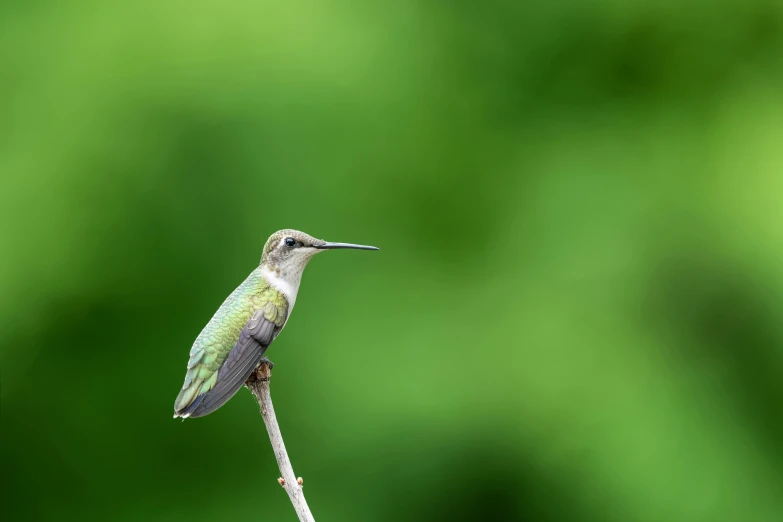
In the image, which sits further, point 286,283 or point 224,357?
point 286,283

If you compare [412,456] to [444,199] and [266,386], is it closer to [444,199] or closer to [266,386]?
[444,199]

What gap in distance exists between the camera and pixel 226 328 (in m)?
2.33

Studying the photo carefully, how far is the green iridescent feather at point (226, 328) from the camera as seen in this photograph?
2135 mm

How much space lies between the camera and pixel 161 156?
632 centimetres

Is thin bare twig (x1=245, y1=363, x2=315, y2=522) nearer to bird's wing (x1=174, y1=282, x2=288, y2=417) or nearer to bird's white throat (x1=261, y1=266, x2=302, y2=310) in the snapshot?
bird's wing (x1=174, y1=282, x2=288, y2=417)

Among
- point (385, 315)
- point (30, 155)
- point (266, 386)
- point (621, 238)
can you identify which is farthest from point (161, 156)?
point (266, 386)

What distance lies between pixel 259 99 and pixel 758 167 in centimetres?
377

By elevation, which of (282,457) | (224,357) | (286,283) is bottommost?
(282,457)

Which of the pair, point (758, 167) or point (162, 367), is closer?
point (162, 367)

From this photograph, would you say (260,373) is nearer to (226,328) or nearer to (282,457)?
(226,328)

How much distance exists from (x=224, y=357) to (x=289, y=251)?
1.03ft

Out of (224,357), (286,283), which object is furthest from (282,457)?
(286,283)

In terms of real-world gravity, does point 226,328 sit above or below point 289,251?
below

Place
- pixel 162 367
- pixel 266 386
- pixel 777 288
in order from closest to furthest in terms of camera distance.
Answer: pixel 266 386, pixel 162 367, pixel 777 288
